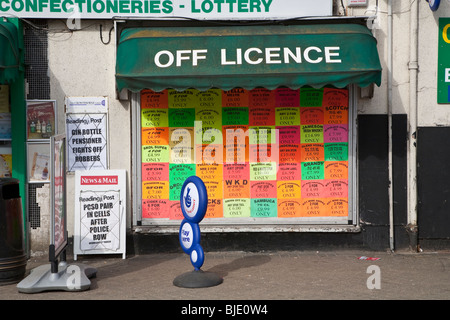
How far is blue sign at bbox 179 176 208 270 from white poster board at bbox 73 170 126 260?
1.82 meters

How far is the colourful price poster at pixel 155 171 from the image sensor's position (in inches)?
347

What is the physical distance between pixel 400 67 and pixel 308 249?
3075mm

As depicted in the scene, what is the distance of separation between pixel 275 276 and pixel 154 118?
3030mm

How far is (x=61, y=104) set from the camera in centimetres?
876

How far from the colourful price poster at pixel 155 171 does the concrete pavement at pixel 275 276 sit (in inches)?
45.4

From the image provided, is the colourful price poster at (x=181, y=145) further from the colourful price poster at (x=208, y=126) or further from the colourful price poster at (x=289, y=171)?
the colourful price poster at (x=289, y=171)

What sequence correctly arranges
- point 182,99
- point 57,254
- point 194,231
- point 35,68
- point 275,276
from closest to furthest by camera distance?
point 57,254 → point 194,231 → point 275,276 → point 35,68 → point 182,99

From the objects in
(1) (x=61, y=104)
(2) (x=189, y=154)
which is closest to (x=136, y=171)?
(2) (x=189, y=154)

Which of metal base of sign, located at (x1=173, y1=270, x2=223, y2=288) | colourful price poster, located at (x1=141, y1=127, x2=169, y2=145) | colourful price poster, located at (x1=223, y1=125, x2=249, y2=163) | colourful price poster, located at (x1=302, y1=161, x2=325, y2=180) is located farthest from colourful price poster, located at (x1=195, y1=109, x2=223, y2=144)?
metal base of sign, located at (x1=173, y1=270, x2=223, y2=288)

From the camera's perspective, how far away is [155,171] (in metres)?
8.84

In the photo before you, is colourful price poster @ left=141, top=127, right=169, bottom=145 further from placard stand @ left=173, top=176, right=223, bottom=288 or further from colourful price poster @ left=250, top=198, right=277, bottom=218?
placard stand @ left=173, top=176, right=223, bottom=288

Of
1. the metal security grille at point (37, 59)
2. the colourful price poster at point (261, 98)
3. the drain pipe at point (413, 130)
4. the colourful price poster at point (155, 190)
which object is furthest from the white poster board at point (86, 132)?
the drain pipe at point (413, 130)

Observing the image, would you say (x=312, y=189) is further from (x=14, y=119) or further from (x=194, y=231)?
(x=14, y=119)

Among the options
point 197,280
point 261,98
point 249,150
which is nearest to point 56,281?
point 197,280
